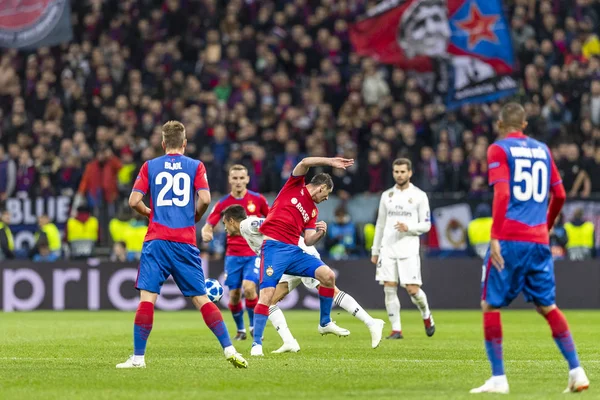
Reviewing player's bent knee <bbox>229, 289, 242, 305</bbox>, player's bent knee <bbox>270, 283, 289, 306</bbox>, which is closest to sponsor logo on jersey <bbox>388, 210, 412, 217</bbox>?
player's bent knee <bbox>229, 289, 242, 305</bbox>

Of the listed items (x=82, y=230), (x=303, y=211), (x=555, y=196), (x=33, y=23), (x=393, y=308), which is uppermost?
(x=33, y=23)

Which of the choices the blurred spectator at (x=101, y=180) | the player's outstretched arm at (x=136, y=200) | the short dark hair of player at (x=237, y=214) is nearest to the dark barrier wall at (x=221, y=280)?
the blurred spectator at (x=101, y=180)

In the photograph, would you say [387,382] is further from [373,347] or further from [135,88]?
[135,88]

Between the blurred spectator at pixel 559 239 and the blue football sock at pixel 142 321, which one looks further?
Result: the blurred spectator at pixel 559 239

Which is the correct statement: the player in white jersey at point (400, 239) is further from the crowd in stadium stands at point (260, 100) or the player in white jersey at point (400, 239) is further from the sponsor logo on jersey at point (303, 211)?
the crowd in stadium stands at point (260, 100)

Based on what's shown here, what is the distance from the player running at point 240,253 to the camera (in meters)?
16.2

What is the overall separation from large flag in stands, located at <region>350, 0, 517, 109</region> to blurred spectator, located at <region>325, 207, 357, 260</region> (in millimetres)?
3369

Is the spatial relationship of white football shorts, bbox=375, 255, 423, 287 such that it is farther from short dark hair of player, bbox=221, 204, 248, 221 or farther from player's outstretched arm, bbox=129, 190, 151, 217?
player's outstretched arm, bbox=129, 190, 151, 217

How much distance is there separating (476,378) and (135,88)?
19432 mm

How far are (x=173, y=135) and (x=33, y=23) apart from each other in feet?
48.9

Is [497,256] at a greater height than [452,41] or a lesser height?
lesser

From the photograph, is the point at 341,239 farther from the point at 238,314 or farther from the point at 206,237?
the point at 206,237

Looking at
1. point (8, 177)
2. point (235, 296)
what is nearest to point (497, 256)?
point (235, 296)

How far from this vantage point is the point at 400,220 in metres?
16.9
